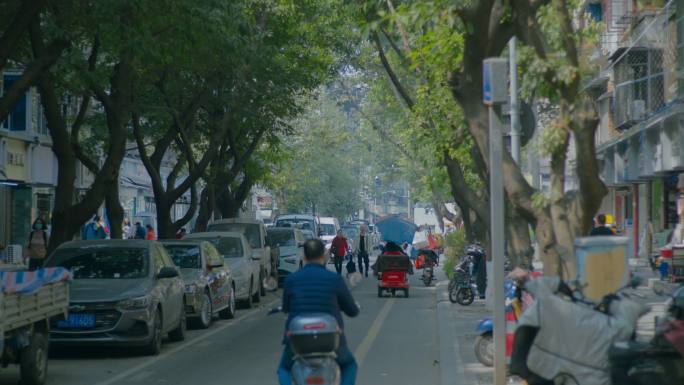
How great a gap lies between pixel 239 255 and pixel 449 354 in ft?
36.2

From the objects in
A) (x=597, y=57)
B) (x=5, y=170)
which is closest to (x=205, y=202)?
(x=5, y=170)

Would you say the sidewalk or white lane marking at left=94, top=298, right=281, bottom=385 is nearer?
the sidewalk

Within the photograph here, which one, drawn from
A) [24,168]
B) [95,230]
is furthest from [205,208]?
[24,168]

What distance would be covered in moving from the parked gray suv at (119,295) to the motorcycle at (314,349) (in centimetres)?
777

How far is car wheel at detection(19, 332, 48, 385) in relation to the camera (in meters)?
12.8

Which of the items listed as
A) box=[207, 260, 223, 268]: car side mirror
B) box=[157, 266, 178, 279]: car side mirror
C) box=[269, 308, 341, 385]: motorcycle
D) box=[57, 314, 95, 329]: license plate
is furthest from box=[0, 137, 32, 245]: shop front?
box=[269, 308, 341, 385]: motorcycle

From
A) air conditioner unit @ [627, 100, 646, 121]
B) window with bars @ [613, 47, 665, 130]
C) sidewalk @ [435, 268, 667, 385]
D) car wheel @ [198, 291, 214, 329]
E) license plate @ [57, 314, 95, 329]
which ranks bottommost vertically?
sidewalk @ [435, 268, 667, 385]

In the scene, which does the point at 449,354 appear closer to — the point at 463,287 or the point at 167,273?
the point at 167,273

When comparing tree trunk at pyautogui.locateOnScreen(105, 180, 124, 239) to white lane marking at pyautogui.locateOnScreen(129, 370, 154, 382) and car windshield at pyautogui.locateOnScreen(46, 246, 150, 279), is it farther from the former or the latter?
white lane marking at pyautogui.locateOnScreen(129, 370, 154, 382)

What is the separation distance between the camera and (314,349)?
8.50 meters

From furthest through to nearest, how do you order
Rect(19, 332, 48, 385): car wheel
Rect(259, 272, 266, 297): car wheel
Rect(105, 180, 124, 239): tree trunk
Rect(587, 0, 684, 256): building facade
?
Rect(587, 0, 684, 256): building facade
Rect(259, 272, 266, 297): car wheel
Rect(105, 180, 124, 239): tree trunk
Rect(19, 332, 48, 385): car wheel

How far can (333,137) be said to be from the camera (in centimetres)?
6600

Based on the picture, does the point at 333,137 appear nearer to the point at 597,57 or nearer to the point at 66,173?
the point at 597,57

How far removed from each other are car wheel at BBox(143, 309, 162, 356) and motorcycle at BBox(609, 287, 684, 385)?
976 cm
